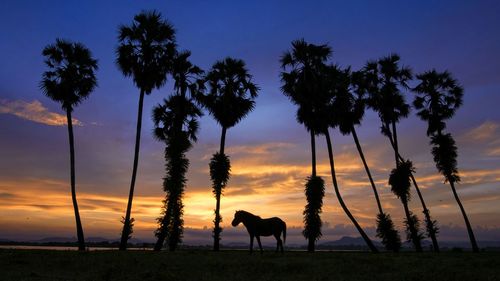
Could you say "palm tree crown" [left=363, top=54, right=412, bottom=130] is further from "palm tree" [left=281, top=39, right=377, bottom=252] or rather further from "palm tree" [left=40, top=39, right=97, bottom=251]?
"palm tree" [left=40, top=39, right=97, bottom=251]

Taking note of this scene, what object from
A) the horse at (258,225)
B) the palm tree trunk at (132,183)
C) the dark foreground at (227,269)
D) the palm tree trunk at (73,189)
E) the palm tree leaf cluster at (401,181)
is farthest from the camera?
the palm tree leaf cluster at (401,181)

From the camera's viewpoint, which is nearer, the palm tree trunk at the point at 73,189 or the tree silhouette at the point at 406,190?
the palm tree trunk at the point at 73,189

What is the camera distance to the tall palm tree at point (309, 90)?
137 feet

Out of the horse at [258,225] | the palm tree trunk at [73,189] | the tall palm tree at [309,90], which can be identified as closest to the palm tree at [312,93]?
the tall palm tree at [309,90]

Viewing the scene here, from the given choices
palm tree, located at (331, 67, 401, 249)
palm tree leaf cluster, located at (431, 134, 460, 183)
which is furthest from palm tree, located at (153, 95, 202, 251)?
palm tree leaf cluster, located at (431, 134, 460, 183)

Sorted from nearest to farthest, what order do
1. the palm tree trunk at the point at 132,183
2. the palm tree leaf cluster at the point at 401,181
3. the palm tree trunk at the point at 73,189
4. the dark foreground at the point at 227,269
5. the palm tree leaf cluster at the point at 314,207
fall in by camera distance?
the dark foreground at the point at 227,269 → the palm tree trunk at the point at 132,183 → the palm tree trunk at the point at 73,189 → the palm tree leaf cluster at the point at 314,207 → the palm tree leaf cluster at the point at 401,181

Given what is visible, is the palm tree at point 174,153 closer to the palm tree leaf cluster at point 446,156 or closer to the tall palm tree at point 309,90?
the tall palm tree at point 309,90

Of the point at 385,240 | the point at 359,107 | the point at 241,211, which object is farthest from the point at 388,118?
the point at 241,211

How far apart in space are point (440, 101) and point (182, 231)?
3545 centimetres

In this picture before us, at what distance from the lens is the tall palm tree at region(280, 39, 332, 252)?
41.8 metres

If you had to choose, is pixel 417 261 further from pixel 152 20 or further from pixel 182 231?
pixel 152 20

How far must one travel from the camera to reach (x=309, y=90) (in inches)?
1731

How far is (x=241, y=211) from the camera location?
30.9m

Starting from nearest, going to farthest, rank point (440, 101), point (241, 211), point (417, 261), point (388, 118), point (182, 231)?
point (417, 261), point (241, 211), point (182, 231), point (388, 118), point (440, 101)
